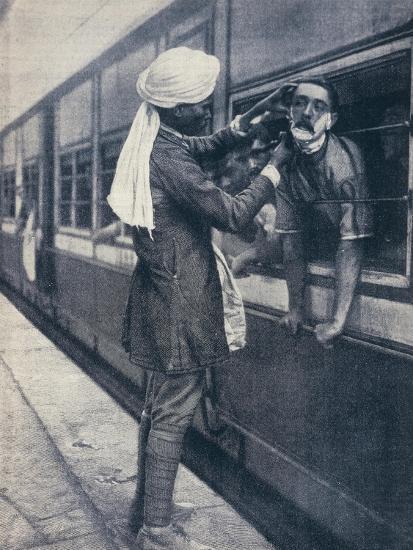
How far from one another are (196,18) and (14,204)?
633cm

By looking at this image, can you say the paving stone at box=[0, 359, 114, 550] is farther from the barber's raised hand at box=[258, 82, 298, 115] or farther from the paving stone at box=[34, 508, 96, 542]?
the barber's raised hand at box=[258, 82, 298, 115]

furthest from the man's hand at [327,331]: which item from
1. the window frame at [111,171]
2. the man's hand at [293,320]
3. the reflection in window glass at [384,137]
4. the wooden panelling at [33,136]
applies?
the wooden panelling at [33,136]

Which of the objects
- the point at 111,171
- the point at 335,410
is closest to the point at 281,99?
the point at 335,410

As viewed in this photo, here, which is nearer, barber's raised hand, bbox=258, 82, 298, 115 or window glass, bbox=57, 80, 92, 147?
barber's raised hand, bbox=258, 82, 298, 115

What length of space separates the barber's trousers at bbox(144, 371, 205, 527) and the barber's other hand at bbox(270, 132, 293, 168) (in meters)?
0.84

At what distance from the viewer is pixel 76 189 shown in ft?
18.7

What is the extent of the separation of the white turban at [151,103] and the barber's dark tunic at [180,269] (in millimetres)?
44

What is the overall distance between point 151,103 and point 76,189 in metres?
3.59

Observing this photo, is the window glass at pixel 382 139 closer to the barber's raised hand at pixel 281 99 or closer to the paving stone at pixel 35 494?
the barber's raised hand at pixel 281 99

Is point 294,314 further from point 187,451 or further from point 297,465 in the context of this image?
point 187,451

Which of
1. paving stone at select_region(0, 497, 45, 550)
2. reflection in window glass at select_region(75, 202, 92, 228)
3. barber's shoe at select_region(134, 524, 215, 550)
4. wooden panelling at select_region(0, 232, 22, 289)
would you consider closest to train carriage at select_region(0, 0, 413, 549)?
barber's shoe at select_region(134, 524, 215, 550)

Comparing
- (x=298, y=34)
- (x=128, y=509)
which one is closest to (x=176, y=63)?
(x=298, y=34)

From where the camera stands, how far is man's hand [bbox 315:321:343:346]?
2.21 metres

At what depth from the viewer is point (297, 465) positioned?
2.49 meters
